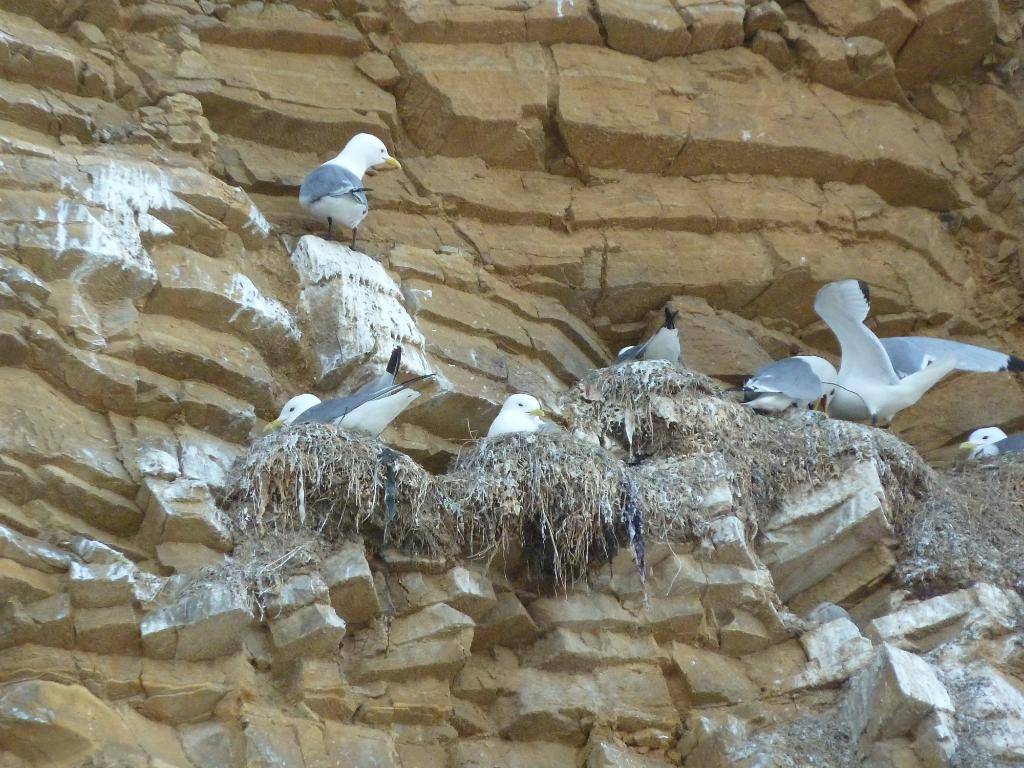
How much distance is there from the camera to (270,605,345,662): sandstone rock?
8289 mm

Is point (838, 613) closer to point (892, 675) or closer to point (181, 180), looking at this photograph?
point (892, 675)

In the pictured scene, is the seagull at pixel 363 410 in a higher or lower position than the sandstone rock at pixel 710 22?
lower

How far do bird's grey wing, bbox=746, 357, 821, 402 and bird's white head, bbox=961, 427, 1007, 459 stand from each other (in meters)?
1.60

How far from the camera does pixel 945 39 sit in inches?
577

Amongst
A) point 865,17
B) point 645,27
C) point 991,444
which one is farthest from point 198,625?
point 865,17

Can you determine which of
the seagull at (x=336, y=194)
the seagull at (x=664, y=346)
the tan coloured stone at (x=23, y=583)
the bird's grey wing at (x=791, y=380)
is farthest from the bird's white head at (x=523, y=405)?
the tan coloured stone at (x=23, y=583)

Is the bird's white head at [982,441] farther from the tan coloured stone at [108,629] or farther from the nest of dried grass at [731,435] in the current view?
the tan coloured stone at [108,629]

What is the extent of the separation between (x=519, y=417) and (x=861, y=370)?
3316mm

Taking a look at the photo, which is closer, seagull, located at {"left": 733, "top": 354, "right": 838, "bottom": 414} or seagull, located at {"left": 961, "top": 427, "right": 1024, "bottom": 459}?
seagull, located at {"left": 733, "top": 354, "right": 838, "bottom": 414}

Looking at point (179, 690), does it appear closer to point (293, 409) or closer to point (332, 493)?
point (332, 493)

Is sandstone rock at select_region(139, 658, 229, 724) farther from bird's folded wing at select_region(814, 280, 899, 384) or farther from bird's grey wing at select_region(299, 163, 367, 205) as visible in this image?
bird's folded wing at select_region(814, 280, 899, 384)

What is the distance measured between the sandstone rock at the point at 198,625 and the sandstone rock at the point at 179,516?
1.68 ft

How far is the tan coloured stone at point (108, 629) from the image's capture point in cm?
790

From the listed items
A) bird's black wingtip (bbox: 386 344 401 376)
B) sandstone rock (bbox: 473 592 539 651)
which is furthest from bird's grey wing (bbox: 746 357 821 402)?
sandstone rock (bbox: 473 592 539 651)
